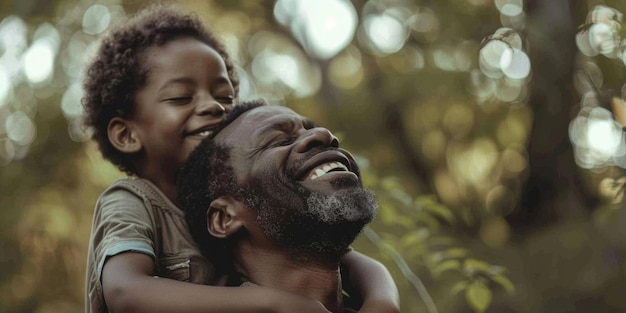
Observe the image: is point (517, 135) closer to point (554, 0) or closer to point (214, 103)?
point (554, 0)

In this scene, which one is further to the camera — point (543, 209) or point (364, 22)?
point (364, 22)

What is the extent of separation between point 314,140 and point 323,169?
4.2 inches

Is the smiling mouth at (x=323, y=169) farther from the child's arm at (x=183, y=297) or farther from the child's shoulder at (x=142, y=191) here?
the child's shoulder at (x=142, y=191)

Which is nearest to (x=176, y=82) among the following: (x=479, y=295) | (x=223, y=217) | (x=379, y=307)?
(x=223, y=217)

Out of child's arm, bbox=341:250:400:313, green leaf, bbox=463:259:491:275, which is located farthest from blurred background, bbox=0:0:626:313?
child's arm, bbox=341:250:400:313

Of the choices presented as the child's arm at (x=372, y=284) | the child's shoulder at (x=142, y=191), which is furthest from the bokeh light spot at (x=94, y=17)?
the child's arm at (x=372, y=284)

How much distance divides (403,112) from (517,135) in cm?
178

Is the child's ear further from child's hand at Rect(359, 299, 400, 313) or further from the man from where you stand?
child's hand at Rect(359, 299, 400, 313)

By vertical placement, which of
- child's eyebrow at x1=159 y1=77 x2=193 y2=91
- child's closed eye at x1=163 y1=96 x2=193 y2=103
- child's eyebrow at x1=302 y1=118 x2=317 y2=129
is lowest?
child's eyebrow at x1=302 y1=118 x2=317 y2=129

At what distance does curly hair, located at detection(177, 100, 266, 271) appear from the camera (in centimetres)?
312

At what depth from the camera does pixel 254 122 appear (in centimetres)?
314

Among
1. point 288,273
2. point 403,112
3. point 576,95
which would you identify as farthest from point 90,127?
point 403,112

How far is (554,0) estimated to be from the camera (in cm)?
928

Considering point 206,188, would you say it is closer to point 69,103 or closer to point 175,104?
point 175,104
